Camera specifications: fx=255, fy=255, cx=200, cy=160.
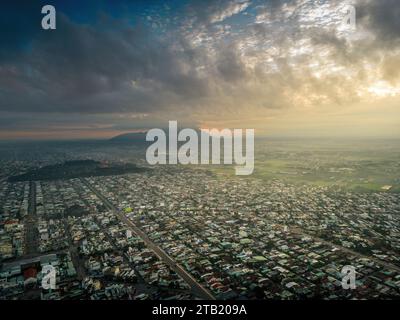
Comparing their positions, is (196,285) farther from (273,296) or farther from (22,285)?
(22,285)

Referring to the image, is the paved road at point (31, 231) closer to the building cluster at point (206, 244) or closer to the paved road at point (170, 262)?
the building cluster at point (206, 244)

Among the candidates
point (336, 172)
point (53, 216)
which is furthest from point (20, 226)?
point (336, 172)

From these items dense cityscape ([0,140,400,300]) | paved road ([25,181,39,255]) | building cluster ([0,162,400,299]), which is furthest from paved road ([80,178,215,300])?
paved road ([25,181,39,255])

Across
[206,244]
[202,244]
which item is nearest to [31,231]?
[202,244]

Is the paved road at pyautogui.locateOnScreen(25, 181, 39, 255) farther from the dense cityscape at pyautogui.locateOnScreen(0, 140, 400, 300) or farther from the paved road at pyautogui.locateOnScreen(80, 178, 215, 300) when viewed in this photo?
the paved road at pyautogui.locateOnScreen(80, 178, 215, 300)

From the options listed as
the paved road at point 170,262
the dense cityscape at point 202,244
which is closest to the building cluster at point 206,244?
the dense cityscape at point 202,244

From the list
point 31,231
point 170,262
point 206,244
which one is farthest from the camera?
point 31,231

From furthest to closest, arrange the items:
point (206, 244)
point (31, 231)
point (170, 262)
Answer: point (31, 231)
point (206, 244)
point (170, 262)

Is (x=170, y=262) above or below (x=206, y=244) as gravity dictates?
below

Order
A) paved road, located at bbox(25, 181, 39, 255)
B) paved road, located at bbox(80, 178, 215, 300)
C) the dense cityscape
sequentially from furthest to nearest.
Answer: paved road, located at bbox(25, 181, 39, 255)
the dense cityscape
paved road, located at bbox(80, 178, 215, 300)

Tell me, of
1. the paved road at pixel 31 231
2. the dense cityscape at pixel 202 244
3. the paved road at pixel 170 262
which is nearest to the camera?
the paved road at pixel 170 262

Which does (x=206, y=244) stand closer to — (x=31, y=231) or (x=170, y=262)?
(x=170, y=262)
